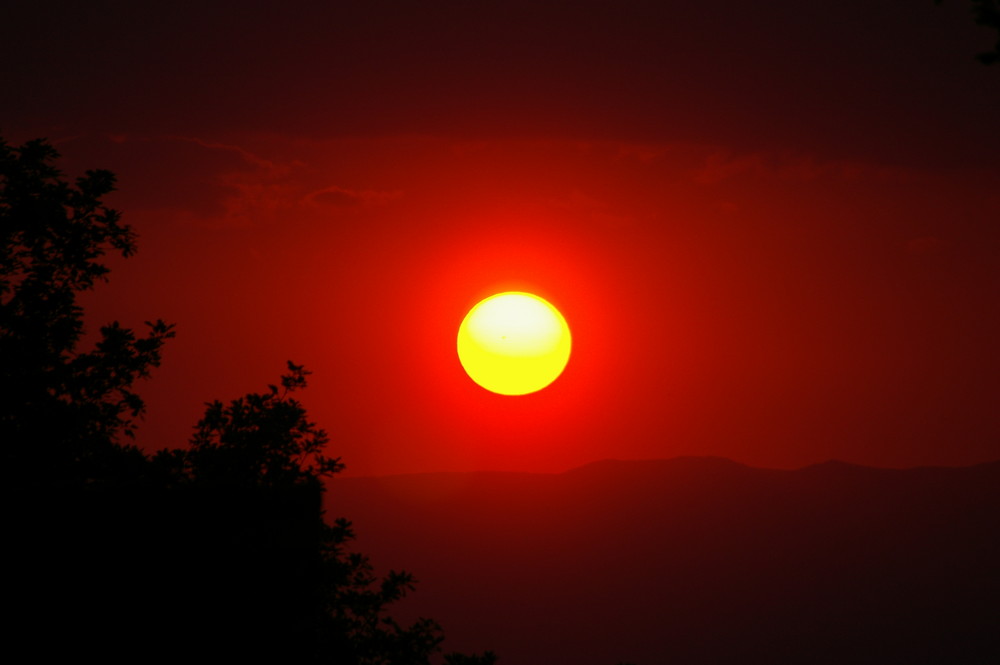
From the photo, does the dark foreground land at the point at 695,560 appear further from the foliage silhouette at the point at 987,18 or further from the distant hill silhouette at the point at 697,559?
the foliage silhouette at the point at 987,18

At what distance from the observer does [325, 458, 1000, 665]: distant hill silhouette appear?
14175 cm

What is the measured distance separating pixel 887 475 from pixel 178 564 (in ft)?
697

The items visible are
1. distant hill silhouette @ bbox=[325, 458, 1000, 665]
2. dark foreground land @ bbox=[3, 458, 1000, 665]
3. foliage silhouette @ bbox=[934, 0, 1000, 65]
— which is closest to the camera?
foliage silhouette @ bbox=[934, 0, 1000, 65]

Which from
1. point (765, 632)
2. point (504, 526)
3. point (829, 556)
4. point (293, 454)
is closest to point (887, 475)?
point (829, 556)

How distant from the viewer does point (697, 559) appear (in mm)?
170250

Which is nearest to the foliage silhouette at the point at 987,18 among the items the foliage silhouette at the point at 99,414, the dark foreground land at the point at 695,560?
Result: the foliage silhouette at the point at 99,414

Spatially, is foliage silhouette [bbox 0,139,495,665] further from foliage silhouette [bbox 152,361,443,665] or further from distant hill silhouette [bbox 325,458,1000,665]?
→ distant hill silhouette [bbox 325,458,1000,665]

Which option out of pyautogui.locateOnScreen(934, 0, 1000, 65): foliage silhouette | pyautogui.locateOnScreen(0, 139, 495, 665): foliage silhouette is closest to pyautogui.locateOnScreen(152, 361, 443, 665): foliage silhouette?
pyautogui.locateOnScreen(0, 139, 495, 665): foliage silhouette

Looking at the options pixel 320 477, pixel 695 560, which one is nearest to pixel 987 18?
pixel 320 477

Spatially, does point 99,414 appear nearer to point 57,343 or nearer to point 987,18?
point 57,343

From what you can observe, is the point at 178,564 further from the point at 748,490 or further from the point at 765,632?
the point at 748,490

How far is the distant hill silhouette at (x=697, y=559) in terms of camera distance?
465 ft

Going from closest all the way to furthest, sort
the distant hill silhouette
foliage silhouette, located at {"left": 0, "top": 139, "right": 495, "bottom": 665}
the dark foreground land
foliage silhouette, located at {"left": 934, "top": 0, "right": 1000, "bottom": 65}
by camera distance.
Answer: foliage silhouette, located at {"left": 934, "top": 0, "right": 1000, "bottom": 65} → foliage silhouette, located at {"left": 0, "top": 139, "right": 495, "bottom": 665} → the dark foreground land → the distant hill silhouette

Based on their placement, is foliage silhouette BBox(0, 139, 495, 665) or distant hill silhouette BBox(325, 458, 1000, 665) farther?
distant hill silhouette BBox(325, 458, 1000, 665)
